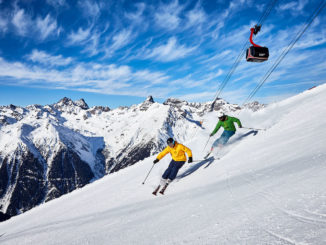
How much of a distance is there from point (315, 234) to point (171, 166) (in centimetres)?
778

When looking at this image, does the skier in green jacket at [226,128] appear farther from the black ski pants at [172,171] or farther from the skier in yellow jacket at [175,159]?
the black ski pants at [172,171]

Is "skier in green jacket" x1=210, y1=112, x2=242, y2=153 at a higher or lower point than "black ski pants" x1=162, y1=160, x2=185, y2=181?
higher

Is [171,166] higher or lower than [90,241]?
higher

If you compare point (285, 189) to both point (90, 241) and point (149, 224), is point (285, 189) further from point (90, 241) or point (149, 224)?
point (90, 241)

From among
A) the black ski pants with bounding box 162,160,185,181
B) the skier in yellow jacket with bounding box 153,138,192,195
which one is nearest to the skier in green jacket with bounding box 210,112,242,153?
the skier in yellow jacket with bounding box 153,138,192,195

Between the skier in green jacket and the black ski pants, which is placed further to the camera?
the skier in green jacket

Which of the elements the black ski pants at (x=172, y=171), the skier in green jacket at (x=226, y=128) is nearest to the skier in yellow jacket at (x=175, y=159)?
the black ski pants at (x=172, y=171)

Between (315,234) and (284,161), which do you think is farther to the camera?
(284,161)

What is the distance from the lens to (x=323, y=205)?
2971 mm

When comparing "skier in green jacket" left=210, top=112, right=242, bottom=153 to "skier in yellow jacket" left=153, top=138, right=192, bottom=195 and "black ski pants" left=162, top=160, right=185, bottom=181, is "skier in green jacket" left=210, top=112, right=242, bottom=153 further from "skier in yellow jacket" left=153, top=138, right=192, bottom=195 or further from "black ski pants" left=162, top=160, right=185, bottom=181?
"black ski pants" left=162, top=160, right=185, bottom=181

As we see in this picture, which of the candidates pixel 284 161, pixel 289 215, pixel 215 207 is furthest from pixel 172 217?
pixel 284 161

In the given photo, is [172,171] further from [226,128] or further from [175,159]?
[226,128]

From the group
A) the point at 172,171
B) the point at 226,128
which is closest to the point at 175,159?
the point at 172,171

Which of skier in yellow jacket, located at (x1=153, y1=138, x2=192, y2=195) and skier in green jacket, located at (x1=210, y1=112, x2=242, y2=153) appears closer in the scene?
skier in yellow jacket, located at (x1=153, y1=138, x2=192, y2=195)
